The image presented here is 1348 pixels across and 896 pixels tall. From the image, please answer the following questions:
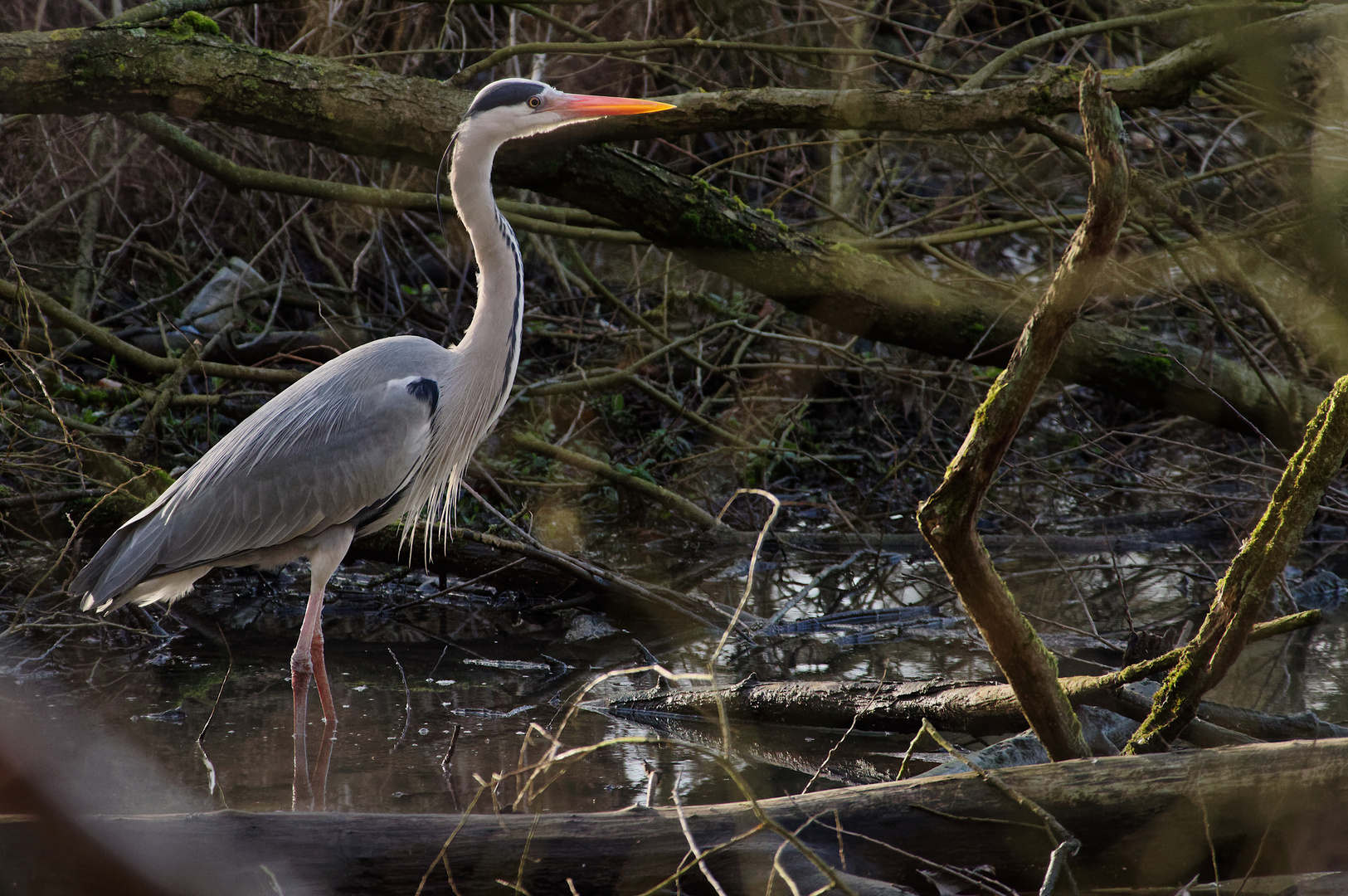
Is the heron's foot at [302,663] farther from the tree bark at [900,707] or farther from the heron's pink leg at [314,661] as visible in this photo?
the tree bark at [900,707]

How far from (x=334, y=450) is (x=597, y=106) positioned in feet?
5.05

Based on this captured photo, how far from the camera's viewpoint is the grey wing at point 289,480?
3.95 m

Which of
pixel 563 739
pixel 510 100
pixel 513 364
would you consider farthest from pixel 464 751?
pixel 510 100

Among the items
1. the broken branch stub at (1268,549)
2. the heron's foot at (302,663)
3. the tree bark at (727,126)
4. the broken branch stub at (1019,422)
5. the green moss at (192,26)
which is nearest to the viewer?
the broken branch stub at (1019,422)

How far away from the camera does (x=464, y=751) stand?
144 inches

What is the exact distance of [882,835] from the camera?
2.42 metres

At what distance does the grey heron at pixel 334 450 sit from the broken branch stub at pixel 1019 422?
93.2 inches

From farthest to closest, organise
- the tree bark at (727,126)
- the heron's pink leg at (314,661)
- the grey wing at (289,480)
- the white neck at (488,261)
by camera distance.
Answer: the tree bark at (727,126)
the white neck at (488,261)
the grey wing at (289,480)
the heron's pink leg at (314,661)

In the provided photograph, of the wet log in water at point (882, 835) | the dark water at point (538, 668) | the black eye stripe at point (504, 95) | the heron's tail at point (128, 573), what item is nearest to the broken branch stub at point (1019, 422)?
the wet log in water at point (882, 835)

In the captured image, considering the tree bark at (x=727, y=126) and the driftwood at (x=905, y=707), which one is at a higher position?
the tree bark at (x=727, y=126)

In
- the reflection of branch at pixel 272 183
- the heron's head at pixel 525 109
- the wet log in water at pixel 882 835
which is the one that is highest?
the heron's head at pixel 525 109

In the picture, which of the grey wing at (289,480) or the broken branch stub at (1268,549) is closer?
the broken branch stub at (1268,549)

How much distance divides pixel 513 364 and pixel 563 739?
1.43m

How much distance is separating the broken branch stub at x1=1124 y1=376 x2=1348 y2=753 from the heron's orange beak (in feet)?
8.15
